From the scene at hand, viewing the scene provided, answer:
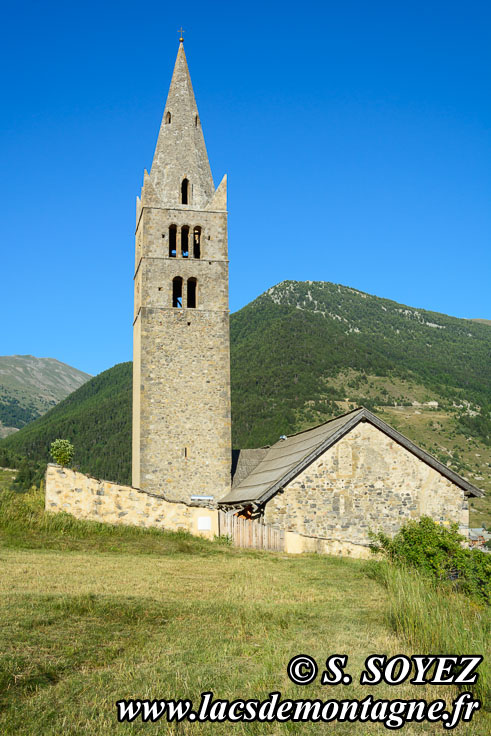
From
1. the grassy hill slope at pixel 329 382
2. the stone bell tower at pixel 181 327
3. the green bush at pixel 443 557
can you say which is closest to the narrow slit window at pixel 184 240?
the stone bell tower at pixel 181 327

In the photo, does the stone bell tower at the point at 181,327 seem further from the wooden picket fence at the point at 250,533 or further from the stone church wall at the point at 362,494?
the stone church wall at the point at 362,494

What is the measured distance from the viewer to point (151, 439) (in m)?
28.2

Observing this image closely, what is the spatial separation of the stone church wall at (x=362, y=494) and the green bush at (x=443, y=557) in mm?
4716

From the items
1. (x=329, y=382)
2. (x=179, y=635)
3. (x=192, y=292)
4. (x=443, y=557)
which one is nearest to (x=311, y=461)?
(x=443, y=557)

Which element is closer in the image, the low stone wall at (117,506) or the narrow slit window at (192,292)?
the low stone wall at (117,506)

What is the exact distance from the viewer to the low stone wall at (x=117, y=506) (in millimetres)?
21703

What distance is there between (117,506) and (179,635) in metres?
14.0

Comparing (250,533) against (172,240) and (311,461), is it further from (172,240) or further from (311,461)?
(172,240)

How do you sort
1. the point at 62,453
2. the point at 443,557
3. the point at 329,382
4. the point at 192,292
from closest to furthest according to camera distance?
the point at 443,557 < the point at 62,453 < the point at 192,292 < the point at 329,382

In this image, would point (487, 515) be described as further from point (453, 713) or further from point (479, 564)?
point (453, 713)

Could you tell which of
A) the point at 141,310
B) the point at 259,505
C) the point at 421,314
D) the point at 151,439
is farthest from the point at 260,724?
the point at 421,314

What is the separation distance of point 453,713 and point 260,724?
1.87m

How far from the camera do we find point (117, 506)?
22.3m

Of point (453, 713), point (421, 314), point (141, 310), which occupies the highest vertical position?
point (421, 314)
